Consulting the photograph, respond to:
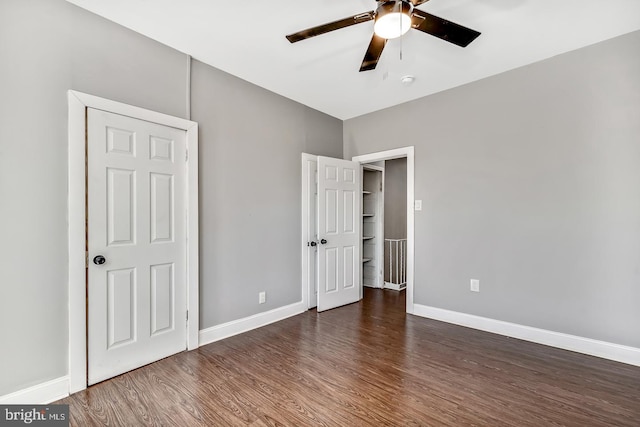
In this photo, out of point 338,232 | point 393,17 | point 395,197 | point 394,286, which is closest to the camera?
point 393,17

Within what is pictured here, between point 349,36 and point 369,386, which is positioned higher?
point 349,36

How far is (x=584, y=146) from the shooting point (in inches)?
104

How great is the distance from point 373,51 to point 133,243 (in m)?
2.36

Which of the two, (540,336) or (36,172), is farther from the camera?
(540,336)

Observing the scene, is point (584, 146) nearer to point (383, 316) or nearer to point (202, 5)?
point (383, 316)

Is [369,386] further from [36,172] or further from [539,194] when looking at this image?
[36,172]

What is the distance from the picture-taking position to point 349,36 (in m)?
2.38

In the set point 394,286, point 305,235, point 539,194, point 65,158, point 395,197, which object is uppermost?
point 65,158

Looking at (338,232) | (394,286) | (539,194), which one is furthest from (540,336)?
(338,232)

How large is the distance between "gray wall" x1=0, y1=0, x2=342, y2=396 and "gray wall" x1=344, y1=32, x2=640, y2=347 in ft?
6.78

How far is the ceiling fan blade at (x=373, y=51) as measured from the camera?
77.4 inches

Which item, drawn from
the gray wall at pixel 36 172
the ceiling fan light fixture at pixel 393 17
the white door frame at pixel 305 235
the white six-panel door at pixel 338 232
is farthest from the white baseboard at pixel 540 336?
the gray wall at pixel 36 172

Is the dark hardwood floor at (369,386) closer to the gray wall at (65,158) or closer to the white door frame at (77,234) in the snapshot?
the white door frame at (77,234)

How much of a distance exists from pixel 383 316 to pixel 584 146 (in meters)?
2.65
